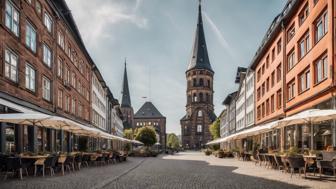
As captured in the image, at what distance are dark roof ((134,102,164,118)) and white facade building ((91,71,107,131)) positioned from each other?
78.3 metres

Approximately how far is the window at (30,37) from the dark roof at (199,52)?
284 feet

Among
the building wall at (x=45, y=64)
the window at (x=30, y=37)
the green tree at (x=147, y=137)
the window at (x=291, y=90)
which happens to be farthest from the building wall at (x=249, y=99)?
the window at (x=30, y=37)

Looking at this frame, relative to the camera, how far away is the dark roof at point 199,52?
359ft

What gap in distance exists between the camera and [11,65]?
Answer: 67.9 ft

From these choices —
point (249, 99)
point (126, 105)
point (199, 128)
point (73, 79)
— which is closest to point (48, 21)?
point (73, 79)

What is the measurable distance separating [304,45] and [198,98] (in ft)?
306

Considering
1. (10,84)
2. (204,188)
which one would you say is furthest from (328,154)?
(10,84)

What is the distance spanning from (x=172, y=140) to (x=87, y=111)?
12368 cm

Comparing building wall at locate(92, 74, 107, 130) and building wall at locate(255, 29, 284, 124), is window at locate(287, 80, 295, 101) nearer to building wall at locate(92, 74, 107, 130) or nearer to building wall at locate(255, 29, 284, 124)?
building wall at locate(255, 29, 284, 124)

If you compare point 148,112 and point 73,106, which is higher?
point 148,112

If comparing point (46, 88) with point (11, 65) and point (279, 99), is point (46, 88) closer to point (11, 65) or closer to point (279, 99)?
point (11, 65)

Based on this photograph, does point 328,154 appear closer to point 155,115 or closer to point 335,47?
point 335,47

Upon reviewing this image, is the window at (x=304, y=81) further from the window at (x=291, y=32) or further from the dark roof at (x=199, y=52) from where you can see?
the dark roof at (x=199, y=52)

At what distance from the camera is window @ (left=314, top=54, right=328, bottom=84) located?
897 inches
